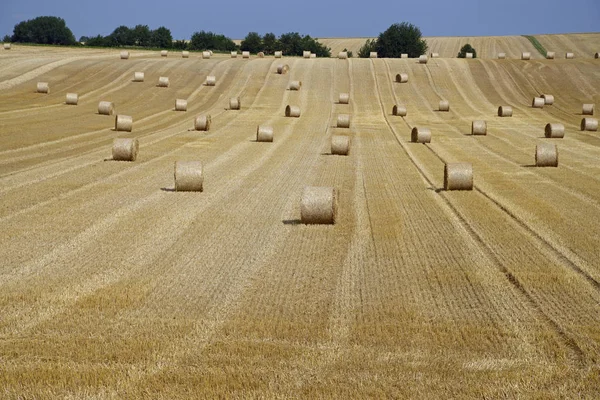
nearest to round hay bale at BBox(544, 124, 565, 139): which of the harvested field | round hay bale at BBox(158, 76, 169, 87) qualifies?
the harvested field

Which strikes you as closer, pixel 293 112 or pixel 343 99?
pixel 293 112

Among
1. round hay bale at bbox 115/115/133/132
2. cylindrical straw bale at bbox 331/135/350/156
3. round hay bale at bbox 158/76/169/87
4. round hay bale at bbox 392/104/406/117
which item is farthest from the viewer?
round hay bale at bbox 158/76/169/87

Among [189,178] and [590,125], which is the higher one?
[189,178]

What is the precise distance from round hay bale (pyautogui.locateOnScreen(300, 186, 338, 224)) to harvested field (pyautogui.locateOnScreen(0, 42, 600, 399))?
0.87 ft

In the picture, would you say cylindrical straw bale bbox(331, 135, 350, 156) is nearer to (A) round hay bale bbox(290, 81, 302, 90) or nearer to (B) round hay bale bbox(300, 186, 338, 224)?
(B) round hay bale bbox(300, 186, 338, 224)

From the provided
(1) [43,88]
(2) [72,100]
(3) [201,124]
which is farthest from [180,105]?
(3) [201,124]

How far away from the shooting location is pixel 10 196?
2097cm

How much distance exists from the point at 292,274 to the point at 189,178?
28.4ft

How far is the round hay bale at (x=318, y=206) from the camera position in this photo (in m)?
17.8

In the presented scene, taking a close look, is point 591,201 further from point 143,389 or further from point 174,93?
point 174,93

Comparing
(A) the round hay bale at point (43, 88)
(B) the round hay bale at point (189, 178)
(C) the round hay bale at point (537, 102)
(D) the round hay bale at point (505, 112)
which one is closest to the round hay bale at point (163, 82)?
(A) the round hay bale at point (43, 88)

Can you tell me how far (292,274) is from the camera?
14.0 metres

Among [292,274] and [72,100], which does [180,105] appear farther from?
[292,274]

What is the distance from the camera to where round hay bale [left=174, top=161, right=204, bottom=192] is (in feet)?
72.1
